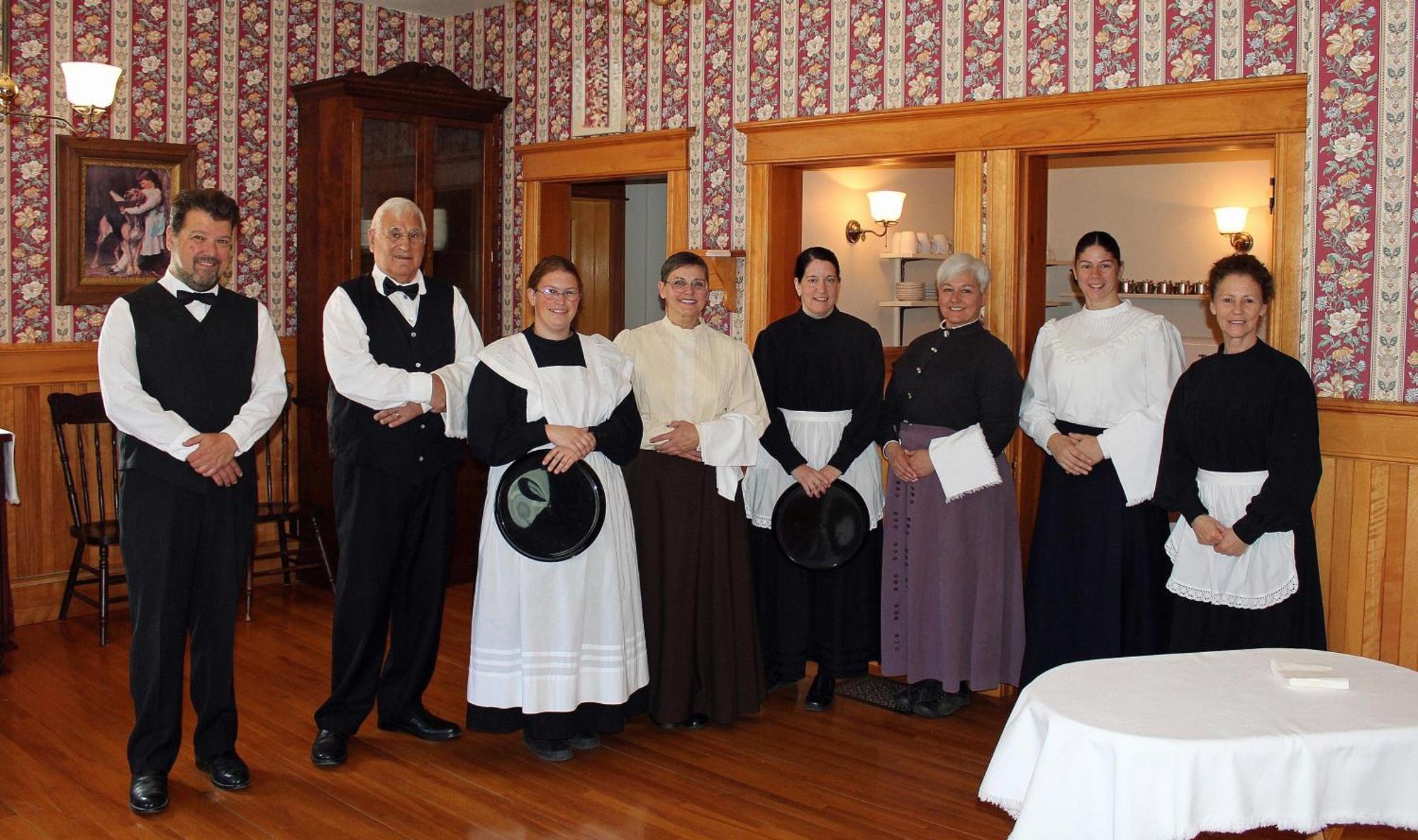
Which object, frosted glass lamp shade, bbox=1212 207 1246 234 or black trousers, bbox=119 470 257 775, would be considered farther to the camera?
frosted glass lamp shade, bbox=1212 207 1246 234

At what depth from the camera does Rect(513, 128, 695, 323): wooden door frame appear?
5746mm

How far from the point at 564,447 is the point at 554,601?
45 cm

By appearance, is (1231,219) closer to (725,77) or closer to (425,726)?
(725,77)

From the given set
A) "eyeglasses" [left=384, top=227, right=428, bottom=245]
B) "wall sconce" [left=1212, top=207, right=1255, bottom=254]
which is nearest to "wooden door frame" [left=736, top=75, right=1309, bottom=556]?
"eyeglasses" [left=384, top=227, right=428, bottom=245]

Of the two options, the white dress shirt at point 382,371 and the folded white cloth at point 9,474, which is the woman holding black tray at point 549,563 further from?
the folded white cloth at point 9,474

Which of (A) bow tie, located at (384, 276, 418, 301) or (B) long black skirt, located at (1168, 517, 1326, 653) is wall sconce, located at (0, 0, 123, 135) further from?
(B) long black skirt, located at (1168, 517, 1326, 653)

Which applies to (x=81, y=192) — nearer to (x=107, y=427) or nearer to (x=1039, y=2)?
(x=107, y=427)

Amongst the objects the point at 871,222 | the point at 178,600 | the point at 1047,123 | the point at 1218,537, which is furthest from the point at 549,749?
the point at 871,222

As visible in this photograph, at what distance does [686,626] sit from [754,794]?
0.61 meters

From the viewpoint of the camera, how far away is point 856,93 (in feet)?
16.8

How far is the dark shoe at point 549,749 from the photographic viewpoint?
3.86 meters

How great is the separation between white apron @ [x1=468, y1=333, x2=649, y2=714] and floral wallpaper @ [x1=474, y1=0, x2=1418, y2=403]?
72.2 inches

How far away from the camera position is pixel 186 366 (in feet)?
11.3

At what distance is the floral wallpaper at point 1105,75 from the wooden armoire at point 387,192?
90cm
